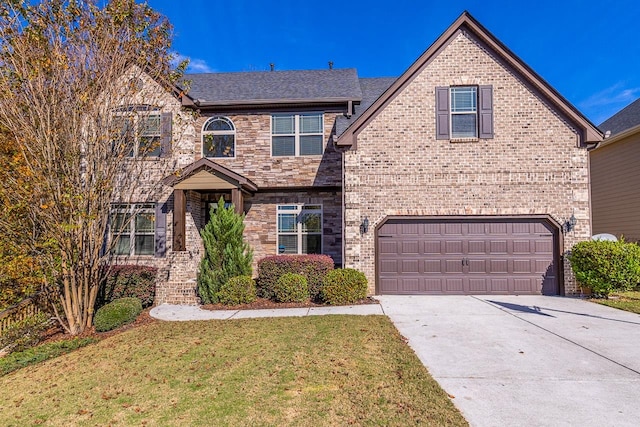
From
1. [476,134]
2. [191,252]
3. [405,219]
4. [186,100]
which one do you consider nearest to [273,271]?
[191,252]

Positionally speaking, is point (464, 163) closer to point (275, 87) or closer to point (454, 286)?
point (454, 286)

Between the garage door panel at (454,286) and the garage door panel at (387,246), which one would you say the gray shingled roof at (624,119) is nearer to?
the garage door panel at (454,286)

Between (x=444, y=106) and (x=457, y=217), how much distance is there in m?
3.41

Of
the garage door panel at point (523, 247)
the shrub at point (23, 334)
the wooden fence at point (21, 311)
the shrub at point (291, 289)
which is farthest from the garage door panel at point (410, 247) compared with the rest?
the wooden fence at point (21, 311)

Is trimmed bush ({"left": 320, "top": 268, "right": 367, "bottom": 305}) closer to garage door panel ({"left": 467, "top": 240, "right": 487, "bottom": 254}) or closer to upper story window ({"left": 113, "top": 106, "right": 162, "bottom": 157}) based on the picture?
garage door panel ({"left": 467, "top": 240, "right": 487, "bottom": 254})

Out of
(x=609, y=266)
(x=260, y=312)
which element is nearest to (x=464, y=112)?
(x=609, y=266)

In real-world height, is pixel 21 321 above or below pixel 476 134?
below

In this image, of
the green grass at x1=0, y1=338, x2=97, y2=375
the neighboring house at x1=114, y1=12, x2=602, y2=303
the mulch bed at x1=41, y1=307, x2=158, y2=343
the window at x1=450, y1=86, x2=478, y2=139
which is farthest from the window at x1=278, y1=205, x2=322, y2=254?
the green grass at x1=0, y1=338, x2=97, y2=375

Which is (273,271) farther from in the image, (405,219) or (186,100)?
(186,100)

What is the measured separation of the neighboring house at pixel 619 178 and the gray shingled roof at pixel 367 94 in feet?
27.0

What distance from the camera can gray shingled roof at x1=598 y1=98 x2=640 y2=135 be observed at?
535 inches

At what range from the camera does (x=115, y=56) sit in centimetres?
798

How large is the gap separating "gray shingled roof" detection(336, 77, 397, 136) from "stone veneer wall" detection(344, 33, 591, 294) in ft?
4.73

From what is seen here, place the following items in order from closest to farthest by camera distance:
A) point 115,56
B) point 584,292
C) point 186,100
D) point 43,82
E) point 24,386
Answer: point 24,386 < point 43,82 < point 115,56 < point 584,292 < point 186,100
